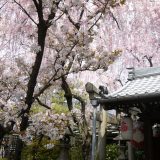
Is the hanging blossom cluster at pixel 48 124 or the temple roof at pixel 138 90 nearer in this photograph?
the temple roof at pixel 138 90

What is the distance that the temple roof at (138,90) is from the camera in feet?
22.4

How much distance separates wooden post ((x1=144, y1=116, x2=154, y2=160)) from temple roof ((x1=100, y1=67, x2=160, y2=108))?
2.75ft

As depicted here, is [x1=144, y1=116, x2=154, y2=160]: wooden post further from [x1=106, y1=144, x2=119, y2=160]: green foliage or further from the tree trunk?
the tree trunk

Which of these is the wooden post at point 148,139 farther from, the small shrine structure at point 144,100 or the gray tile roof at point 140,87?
the gray tile roof at point 140,87

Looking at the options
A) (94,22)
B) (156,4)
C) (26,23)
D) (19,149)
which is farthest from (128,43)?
(19,149)

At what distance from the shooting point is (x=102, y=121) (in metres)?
9.31

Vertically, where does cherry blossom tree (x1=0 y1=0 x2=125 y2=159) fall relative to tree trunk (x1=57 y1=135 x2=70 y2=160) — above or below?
above

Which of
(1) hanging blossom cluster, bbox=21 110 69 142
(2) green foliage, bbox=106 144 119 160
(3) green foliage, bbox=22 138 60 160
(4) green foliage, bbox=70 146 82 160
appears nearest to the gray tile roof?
(1) hanging blossom cluster, bbox=21 110 69 142

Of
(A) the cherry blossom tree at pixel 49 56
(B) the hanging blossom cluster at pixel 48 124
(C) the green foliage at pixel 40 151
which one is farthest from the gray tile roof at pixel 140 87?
(C) the green foliage at pixel 40 151

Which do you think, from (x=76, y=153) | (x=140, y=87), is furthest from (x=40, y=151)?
(x=140, y=87)

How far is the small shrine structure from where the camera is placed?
22.8 ft

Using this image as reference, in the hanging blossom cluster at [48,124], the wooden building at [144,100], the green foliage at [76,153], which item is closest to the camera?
the wooden building at [144,100]

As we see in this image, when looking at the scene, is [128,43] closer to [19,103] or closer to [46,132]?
[46,132]

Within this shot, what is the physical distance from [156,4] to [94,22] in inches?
323
